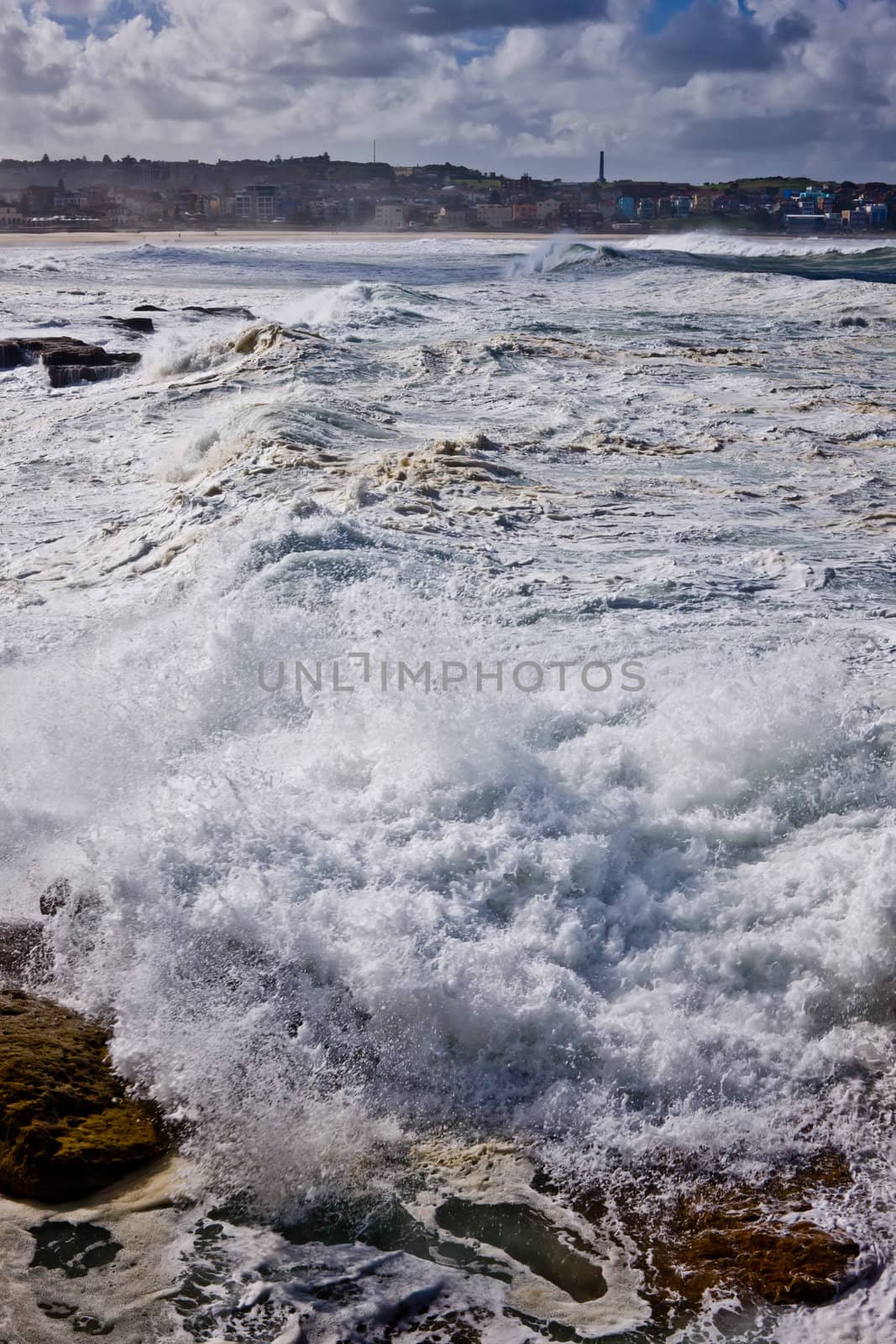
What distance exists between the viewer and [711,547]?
257 inches

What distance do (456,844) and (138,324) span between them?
14.6m

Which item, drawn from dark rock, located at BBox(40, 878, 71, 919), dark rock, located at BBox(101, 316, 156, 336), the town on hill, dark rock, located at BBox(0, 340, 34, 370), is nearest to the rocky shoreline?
dark rock, located at BBox(40, 878, 71, 919)

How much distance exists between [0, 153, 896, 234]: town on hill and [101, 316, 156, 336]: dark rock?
42738mm

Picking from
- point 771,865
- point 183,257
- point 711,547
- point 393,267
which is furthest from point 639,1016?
point 183,257

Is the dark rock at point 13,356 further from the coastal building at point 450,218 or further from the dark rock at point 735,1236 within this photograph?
the coastal building at point 450,218

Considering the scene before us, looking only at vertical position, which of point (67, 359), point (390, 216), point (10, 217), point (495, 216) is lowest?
point (67, 359)

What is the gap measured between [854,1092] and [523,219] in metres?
76.2

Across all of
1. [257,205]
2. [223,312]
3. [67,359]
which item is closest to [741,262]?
[223,312]

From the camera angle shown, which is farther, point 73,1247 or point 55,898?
point 55,898

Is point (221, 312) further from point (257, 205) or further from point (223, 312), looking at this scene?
point (257, 205)

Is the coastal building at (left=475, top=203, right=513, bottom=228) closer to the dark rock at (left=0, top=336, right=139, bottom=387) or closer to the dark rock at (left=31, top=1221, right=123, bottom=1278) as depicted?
the dark rock at (left=0, top=336, right=139, bottom=387)

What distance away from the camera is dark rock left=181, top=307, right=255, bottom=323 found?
18.1m

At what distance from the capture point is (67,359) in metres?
12.9
